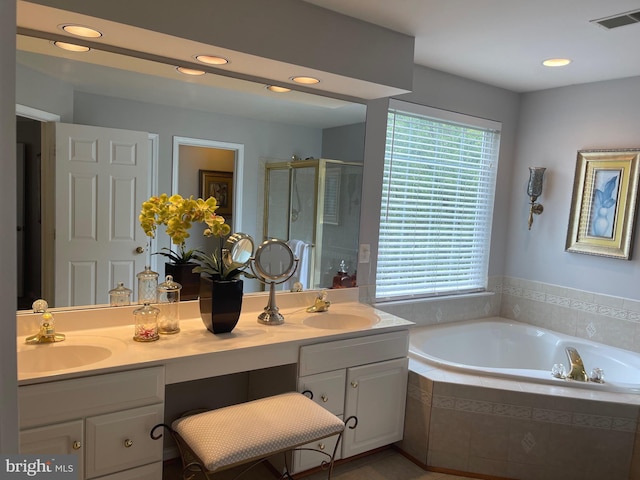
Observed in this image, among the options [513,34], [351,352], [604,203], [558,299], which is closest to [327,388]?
[351,352]

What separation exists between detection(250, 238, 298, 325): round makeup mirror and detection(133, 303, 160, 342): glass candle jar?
1.82ft

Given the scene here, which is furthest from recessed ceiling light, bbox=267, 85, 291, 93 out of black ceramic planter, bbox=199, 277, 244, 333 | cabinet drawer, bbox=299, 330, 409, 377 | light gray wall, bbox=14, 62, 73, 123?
cabinet drawer, bbox=299, 330, 409, 377

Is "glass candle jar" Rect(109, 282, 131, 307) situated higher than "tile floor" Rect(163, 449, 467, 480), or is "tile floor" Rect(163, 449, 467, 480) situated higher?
"glass candle jar" Rect(109, 282, 131, 307)

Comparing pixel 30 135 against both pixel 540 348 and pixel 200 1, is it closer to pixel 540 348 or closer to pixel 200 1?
pixel 200 1

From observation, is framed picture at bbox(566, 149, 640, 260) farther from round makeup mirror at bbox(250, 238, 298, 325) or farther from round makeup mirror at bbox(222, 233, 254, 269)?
round makeup mirror at bbox(222, 233, 254, 269)

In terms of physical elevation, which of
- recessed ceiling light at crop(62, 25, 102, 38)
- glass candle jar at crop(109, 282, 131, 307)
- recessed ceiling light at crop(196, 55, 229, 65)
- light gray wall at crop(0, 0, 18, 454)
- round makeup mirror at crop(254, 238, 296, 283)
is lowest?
glass candle jar at crop(109, 282, 131, 307)

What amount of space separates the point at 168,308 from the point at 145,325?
0.14m

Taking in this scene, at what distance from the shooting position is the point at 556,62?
2.88 m

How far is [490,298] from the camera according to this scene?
12.6 ft

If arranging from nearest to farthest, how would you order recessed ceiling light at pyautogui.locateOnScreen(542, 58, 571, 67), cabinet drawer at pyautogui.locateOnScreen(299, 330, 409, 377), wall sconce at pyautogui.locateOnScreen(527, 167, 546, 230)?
cabinet drawer at pyautogui.locateOnScreen(299, 330, 409, 377)
recessed ceiling light at pyautogui.locateOnScreen(542, 58, 571, 67)
wall sconce at pyautogui.locateOnScreen(527, 167, 546, 230)

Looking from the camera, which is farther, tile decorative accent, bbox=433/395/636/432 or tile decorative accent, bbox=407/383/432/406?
tile decorative accent, bbox=407/383/432/406

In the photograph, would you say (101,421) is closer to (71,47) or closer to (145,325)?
(145,325)

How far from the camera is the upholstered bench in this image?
1.60m

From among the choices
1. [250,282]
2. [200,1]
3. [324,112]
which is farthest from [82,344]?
[324,112]
